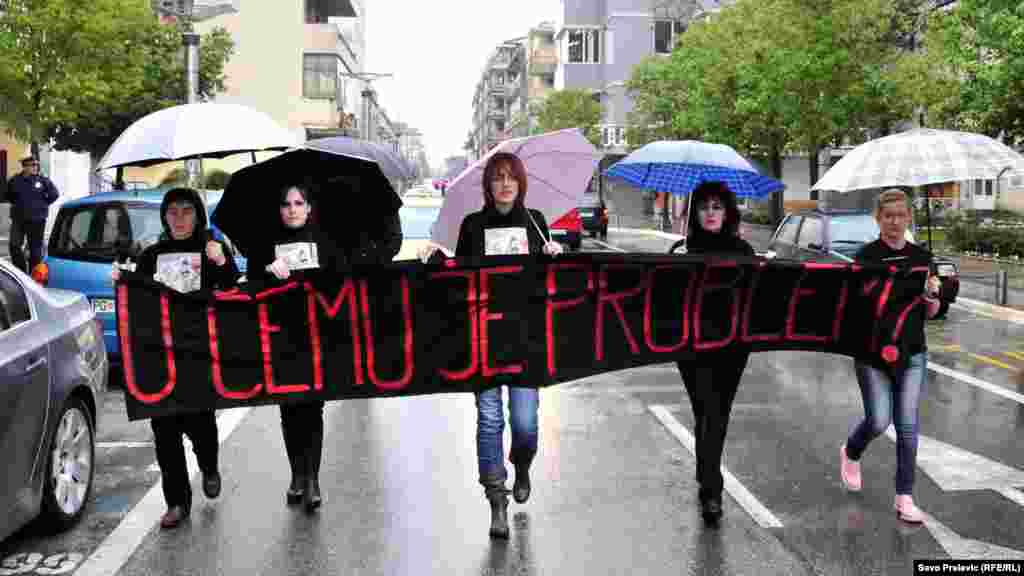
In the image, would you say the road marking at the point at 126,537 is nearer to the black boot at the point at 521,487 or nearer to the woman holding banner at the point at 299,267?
the woman holding banner at the point at 299,267

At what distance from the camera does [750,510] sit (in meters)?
6.59

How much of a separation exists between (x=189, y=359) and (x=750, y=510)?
10.4 feet

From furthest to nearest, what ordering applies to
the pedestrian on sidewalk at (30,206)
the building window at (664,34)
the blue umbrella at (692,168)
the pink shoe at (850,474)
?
the building window at (664,34) → the pedestrian on sidewalk at (30,206) → the blue umbrella at (692,168) → the pink shoe at (850,474)

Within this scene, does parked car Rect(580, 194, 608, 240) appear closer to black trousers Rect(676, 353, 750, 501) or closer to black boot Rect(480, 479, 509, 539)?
black trousers Rect(676, 353, 750, 501)

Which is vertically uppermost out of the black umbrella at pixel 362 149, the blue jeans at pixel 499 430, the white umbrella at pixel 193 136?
the black umbrella at pixel 362 149

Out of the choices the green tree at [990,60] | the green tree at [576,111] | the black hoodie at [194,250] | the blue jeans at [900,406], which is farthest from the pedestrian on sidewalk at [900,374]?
the green tree at [576,111]

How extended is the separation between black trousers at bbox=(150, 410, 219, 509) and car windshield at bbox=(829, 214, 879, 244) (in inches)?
447

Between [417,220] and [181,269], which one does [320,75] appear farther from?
[181,269]

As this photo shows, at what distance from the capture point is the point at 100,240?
11.1 metres

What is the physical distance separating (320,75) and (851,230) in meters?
43.7

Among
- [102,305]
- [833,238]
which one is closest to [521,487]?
[102,305]

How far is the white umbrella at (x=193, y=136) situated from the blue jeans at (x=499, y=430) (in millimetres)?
2617

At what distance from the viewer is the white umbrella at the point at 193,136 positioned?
7398 millimetres

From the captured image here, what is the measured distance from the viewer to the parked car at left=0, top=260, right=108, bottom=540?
17.7ft
